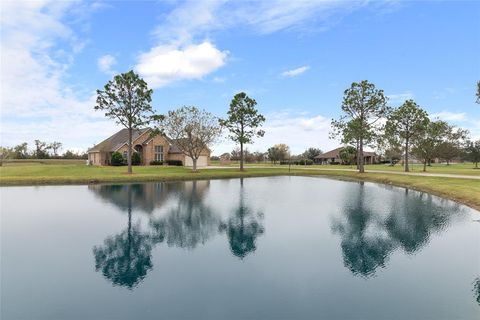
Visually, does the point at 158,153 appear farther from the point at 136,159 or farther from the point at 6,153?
the point at 6,153

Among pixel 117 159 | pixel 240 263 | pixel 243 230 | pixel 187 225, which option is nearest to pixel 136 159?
pixel 117 159

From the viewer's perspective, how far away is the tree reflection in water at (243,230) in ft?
41.1

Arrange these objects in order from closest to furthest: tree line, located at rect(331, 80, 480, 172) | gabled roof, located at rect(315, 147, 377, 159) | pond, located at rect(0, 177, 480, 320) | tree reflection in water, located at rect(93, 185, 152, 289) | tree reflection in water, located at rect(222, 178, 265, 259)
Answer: pond, located at rect(0, 177, 480, 320)
tree reflection in water, located at rect(93, 185, 152, 289)
tree reflection in water, located at rect(222, 178, 265, 259)
tree line, located at rect(331, 80, 480, 172)
gabled roof, located at rect(315, 147, 377, 159)

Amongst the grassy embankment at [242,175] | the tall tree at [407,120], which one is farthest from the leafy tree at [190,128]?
the tall tree at [407,120]

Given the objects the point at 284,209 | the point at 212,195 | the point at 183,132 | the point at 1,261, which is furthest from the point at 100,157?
the point at 1,261

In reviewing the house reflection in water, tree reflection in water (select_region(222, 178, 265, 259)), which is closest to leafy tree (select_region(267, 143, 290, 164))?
the house reflection in water

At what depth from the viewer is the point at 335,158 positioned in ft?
346

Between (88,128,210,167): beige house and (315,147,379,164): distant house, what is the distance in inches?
2123

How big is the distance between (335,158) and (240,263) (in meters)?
99.4

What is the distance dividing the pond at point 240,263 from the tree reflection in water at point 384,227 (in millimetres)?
69

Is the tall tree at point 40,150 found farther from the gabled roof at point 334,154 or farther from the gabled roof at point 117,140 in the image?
the gabled roof at point 334,154

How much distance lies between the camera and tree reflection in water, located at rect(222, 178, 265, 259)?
41.1ft

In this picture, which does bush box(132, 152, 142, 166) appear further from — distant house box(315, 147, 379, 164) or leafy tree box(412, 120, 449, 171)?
distant house box(315, 147, 379, 164)

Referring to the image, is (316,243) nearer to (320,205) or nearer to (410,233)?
(410,233)
